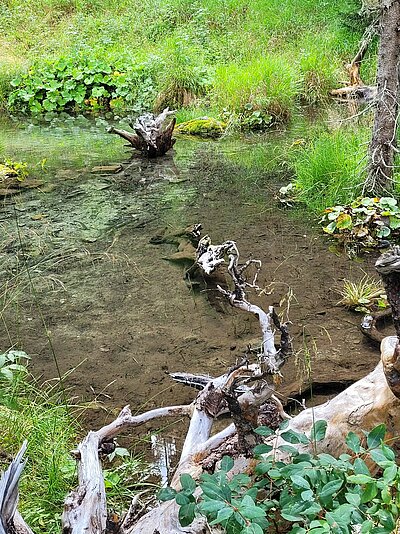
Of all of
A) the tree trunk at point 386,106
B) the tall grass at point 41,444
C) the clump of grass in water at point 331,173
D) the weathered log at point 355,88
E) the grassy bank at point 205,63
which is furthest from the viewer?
the weathered log at point 355,88

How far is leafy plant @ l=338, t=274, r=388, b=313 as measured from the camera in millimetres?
4320

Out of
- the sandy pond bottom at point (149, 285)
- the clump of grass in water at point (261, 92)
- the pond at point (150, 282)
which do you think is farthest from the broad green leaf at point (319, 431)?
the clump of grass in water at point (261, 92)

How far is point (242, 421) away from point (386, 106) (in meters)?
4.20

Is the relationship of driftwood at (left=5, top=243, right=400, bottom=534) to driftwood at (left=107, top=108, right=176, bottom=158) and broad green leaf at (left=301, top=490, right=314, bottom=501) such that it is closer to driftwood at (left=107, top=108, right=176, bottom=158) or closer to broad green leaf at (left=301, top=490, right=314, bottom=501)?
broad green leaf at (left=301, top=490, right=314, bottom=501)

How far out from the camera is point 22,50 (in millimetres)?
17203

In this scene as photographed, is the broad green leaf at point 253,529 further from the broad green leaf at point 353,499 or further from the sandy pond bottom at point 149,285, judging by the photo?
the sandy pond bottom at point 149,285

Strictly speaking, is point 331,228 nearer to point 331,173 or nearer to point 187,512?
point 331,173

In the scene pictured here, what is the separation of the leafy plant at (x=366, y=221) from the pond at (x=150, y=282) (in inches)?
8.6

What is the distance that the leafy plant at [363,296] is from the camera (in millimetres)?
4320

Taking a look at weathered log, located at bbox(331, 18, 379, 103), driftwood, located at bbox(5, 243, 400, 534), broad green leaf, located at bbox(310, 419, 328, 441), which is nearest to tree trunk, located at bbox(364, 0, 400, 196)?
driftwood, located at bbox(5, 243, 400, 534)

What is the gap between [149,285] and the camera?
16.0 feet

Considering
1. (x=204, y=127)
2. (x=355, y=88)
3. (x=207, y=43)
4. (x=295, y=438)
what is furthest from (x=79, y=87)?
(x=295, y=438)

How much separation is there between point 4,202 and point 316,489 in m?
6.09

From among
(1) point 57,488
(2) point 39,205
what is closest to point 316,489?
(1) point 57,488
